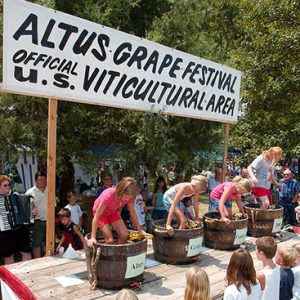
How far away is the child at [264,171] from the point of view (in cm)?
670

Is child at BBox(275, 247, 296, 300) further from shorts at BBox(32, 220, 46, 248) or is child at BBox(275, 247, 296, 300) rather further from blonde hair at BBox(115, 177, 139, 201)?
shorts at BBox(32, 220, 46, 248)

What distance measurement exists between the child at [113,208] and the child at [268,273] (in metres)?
1.44

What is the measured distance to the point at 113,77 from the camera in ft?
17.7

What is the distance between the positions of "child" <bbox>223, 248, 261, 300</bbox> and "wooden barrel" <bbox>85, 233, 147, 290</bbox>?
120 centimetres

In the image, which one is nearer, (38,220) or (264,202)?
(38,220)

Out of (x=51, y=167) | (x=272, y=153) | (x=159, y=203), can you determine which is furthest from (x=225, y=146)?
(x=51, y=167)

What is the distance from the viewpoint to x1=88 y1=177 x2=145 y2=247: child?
4.05 m

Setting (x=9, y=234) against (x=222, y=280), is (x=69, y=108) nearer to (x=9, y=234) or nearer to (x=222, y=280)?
(x=9, y=234)

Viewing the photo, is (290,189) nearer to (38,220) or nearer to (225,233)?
(225,233)

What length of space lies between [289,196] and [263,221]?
3.60 metres

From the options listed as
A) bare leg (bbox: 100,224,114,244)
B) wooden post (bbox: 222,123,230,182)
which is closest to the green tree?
wooden post (bbox: 222,123,230,182)

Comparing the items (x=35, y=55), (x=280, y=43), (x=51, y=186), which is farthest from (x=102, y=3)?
(x=280, y=43)

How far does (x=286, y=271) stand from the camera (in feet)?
12.1

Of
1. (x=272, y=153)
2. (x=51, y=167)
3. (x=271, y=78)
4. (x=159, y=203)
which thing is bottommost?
(x=159, y=203)
